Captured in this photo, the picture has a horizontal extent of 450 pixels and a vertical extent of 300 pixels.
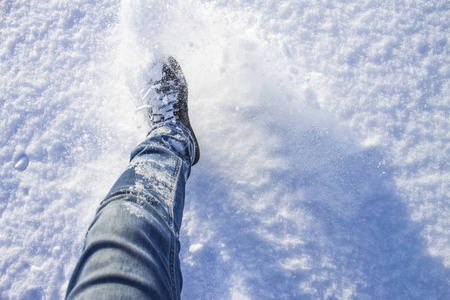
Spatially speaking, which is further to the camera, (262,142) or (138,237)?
(262,142)

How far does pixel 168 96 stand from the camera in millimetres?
1169

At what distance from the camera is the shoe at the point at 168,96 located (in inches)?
44.1

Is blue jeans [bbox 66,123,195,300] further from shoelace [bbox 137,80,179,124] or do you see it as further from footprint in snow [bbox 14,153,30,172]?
footprint in snow [bbox 14,153,30,172]

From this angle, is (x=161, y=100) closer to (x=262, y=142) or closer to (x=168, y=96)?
(x=168, y=96)

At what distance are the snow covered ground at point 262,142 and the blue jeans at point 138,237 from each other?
0.97ft

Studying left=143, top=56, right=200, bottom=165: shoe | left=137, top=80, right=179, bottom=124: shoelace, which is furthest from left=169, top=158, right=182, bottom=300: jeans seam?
left=137, top=80, right=179, bottom=124: shoelace

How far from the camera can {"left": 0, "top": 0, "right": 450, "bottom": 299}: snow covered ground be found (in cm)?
96

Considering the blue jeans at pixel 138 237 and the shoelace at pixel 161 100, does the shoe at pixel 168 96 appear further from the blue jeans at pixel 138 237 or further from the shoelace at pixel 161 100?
the blue jeans at pixel 138 237

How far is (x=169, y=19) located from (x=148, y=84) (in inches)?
13.1

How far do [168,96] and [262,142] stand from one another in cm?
48

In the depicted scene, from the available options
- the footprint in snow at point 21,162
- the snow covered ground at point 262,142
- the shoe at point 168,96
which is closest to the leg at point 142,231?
the shoe at point 168,96

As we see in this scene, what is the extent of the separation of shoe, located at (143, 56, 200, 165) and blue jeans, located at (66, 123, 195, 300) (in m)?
0.25

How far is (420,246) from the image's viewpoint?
3.08 feet

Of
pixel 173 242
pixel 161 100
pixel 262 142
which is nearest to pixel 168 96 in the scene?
pixel 161 100
